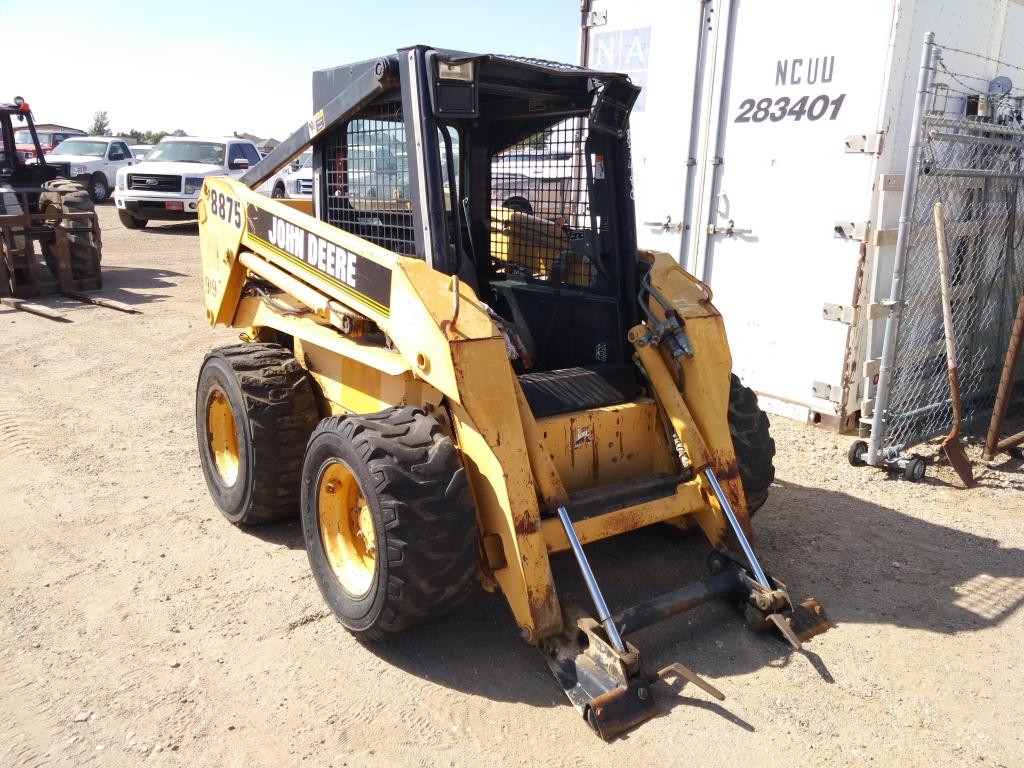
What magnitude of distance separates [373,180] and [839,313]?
358cm

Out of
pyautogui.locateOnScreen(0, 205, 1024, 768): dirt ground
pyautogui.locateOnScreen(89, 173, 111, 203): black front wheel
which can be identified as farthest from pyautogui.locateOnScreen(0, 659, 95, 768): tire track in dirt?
pyautogui.locateOnScreen(89, 173, 111, 203): black front wheel

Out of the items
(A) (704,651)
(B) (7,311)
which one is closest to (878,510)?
(A) (704,651)

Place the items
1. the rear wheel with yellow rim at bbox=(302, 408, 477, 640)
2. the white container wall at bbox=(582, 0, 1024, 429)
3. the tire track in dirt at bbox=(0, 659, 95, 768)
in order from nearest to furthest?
Result: the tire track in dirt at bbox=(0, 659, 95, 768) → the rear wheel with yellow rim at bbox=(302, 408, 477, 640) → the white container wall at bbox=(582, 0, 1024, 429)

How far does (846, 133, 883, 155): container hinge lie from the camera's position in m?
5.68

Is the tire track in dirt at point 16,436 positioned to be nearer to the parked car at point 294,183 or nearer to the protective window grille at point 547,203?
the protective window grille at point 547,203

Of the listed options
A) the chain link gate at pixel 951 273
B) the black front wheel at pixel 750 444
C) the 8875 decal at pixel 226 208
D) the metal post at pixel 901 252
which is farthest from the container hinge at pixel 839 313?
the 8875 decal at pixel 226 208

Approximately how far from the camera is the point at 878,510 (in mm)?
5070

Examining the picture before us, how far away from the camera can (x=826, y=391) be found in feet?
20.4

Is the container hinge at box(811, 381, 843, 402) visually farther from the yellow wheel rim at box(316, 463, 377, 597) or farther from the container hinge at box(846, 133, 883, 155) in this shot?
the yellow wheel rim at box(316, 463, 377, 597)

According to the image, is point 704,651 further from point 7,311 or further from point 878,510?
point 7,311

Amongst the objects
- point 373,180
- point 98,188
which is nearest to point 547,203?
point 373,180

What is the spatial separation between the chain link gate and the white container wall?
0.24 meters

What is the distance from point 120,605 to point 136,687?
0.69 m

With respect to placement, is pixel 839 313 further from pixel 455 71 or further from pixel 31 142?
pixel 31 142
